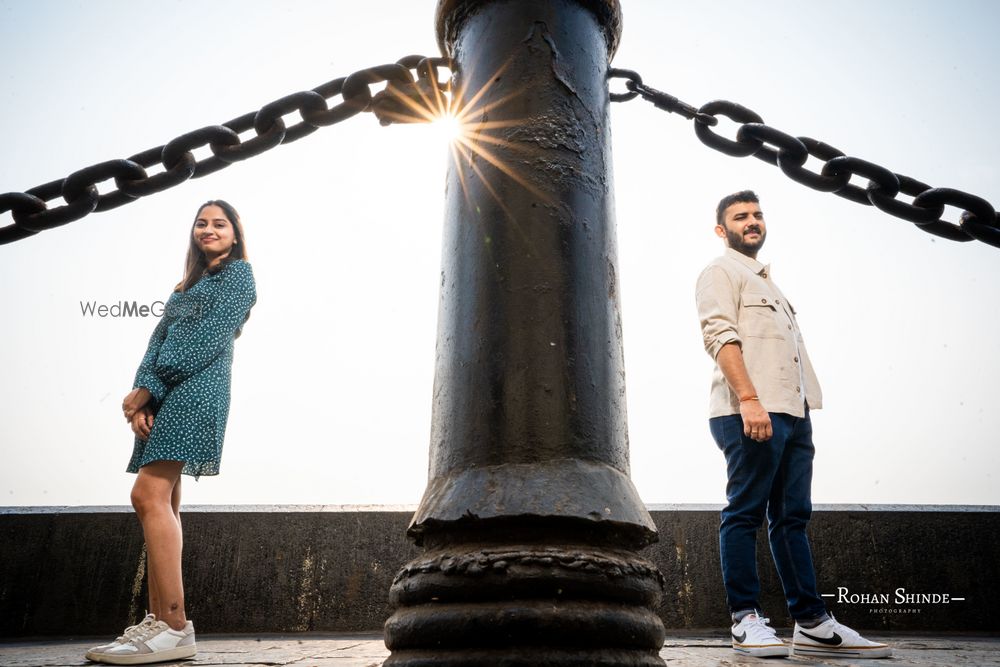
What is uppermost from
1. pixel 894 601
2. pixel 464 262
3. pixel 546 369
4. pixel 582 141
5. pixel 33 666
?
pixel 582 141

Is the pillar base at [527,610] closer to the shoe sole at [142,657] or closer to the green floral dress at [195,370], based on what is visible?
the shoe sole at [142,657]

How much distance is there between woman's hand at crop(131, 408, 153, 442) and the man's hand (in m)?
2.55

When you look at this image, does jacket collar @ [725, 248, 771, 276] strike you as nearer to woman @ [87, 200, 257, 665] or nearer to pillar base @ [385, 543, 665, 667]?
woman @ [87, 200, 257, 665]

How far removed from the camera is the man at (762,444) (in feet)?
9.62

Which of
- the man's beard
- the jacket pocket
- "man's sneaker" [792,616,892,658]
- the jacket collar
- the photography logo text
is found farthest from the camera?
the photography logo text

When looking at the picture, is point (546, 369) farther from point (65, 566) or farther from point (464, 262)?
point (65, 566)

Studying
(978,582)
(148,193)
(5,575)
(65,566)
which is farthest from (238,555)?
(978,582)

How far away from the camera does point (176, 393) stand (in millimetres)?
3119

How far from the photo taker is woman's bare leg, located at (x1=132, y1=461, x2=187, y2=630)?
285 centimetres

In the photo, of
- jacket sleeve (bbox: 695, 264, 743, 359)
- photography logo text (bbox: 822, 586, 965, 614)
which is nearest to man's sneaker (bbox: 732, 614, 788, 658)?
jacket sleeve (bbox: 695, 264, 743, 359)

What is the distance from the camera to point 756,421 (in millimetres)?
3074

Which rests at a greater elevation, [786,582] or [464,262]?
[464,262]

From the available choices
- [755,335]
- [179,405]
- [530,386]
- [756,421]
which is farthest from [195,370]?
[755,335]

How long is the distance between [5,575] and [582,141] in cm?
463
